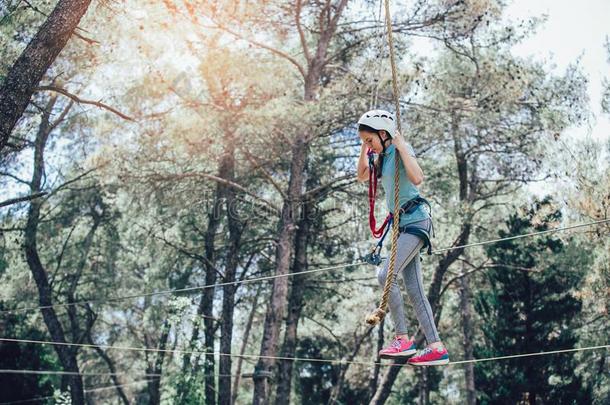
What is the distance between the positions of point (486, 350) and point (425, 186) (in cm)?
536

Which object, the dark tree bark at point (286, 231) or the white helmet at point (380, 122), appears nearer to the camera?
the white helmet at point (380, 122)

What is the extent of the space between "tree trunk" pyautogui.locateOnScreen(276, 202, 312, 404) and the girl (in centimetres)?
789

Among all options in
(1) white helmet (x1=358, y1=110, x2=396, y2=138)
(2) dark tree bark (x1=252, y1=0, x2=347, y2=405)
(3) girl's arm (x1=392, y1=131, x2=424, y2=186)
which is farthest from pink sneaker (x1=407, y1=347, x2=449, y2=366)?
(2) dark tree bark (x1=252, y1=0, x2=347, y2=405)

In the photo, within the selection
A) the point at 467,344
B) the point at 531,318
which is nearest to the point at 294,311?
the point at 531,318

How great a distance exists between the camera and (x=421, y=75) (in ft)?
30.5

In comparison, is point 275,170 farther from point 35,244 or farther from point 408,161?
point 408,161

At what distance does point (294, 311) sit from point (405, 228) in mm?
8684

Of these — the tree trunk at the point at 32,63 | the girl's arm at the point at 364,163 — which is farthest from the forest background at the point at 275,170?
the girl's arm at the point at 364,163

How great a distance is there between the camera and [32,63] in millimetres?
5129

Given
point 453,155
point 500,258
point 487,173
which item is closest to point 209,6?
point 453,155

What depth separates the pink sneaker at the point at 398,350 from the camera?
10.9ft

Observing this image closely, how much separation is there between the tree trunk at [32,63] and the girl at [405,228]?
127 inches

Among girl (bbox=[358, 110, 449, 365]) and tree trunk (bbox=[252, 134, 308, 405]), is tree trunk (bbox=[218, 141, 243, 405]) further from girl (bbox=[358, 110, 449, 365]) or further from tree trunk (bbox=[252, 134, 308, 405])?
girl (bbox=[358, 110, 449, 365])

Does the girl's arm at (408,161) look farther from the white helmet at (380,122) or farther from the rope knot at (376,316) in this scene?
the rope knot at (376,316)
